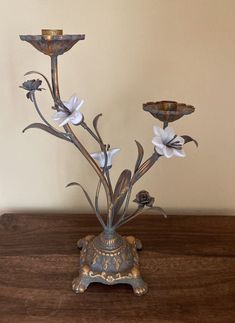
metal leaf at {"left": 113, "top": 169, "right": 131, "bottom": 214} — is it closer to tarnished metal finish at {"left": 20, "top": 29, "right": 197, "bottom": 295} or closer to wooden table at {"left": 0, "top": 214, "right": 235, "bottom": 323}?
tarnished metal finish at {"left": 20, "top": 29, "right": 197, "bottom": 295}

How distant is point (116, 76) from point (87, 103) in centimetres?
10

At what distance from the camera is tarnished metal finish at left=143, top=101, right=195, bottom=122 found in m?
0.54

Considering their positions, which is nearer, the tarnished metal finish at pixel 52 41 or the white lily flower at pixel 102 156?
the tarnished metal finish at pixel 52 41

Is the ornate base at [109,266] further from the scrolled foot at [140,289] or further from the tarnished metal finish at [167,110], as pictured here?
the tarnished metal finish at [167,110]

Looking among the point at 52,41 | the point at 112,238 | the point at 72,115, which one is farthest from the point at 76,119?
the point at 112,238

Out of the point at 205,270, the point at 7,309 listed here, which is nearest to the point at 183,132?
the point at 205,270

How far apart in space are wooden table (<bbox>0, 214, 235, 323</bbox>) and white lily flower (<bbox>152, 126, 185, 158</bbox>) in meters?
0.29

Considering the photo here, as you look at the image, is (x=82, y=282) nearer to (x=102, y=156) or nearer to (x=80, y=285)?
(x=80, y=285)

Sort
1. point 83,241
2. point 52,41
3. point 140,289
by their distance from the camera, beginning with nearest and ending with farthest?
point 52,41 → point 140,289 → point 83,241

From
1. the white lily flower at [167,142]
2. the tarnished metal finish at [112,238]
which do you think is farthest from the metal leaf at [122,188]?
the white lily flower at [167,142]

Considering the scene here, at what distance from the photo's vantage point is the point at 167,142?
1.85 ft

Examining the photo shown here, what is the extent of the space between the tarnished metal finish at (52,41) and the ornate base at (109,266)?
369mm

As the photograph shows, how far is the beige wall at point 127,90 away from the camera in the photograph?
0.77 m

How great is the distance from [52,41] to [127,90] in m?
0.36
